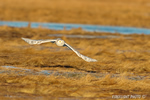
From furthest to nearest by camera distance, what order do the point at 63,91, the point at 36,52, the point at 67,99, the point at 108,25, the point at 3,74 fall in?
the point at 108,25
the point at 36,52
the point at 3,74
the point at 63,91
the point at 67,99

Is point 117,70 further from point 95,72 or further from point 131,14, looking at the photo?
point 131,14

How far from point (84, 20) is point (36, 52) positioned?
1957 centimetres

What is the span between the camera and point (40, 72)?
1258 centimetres

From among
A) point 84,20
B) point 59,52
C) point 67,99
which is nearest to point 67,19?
point 84,20

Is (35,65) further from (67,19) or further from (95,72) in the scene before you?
(67,19)

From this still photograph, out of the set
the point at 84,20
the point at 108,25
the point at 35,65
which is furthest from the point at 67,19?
the point at 35,65

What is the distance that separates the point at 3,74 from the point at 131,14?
30.5 meters

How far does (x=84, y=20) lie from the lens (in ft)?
117

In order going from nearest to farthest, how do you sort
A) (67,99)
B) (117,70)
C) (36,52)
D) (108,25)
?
(67,99)
(117,70)
(36,52)
(108,25)

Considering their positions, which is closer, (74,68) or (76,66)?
(74,68)

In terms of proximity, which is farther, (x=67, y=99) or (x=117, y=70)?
(x=117, y=70)

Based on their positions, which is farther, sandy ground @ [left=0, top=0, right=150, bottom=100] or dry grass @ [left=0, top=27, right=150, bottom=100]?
dry grass @ [left=0, top=27, right=150, bottom=100]

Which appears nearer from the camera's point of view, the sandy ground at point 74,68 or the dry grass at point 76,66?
the sandy ground at point 74,68

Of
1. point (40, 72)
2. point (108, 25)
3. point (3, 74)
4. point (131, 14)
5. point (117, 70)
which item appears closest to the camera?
point (3, 74)
